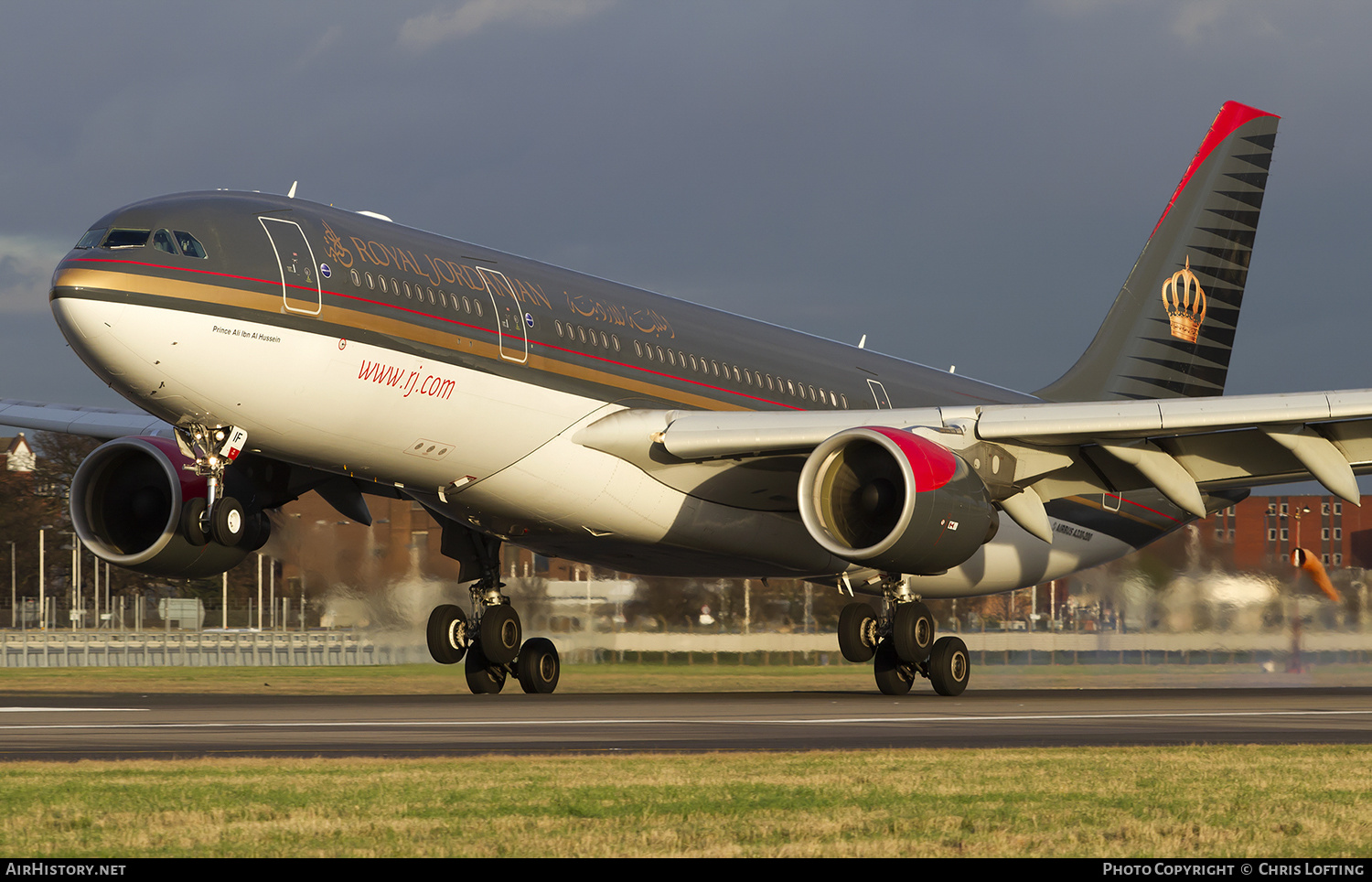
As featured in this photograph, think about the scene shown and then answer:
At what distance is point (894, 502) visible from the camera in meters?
21.1

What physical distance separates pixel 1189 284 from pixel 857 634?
11211mm

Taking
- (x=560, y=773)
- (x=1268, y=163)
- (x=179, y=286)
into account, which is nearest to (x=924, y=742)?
(x=560, y=773)

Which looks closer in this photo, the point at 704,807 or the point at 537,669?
the point at 704,807

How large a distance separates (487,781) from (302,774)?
142 cm

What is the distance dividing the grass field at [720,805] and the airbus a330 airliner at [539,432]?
757cm

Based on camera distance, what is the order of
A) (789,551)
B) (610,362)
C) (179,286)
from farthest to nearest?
(789,551) → (610,362) → (179,286)

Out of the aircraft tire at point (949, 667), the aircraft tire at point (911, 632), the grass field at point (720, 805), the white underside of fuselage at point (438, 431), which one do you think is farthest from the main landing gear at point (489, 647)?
the grass field at point (720, 805)

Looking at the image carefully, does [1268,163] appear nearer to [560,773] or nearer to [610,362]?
[610,362]

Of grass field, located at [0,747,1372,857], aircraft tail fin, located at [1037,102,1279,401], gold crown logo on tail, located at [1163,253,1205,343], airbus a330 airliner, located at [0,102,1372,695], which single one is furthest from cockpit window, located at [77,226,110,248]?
gold crown logo on tail, located at [1163,253,1205,343]

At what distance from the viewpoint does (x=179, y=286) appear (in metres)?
18.5

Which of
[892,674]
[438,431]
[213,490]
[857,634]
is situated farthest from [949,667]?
[213,490]

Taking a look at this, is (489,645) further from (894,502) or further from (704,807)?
(704,807)

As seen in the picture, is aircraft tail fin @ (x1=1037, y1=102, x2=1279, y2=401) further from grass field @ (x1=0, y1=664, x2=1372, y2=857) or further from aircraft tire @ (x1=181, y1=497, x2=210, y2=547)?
grass field @ (x1=0, y1=664, x2=1372, y2=857)

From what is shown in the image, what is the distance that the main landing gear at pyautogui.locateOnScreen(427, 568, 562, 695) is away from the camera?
2602 centimetres
